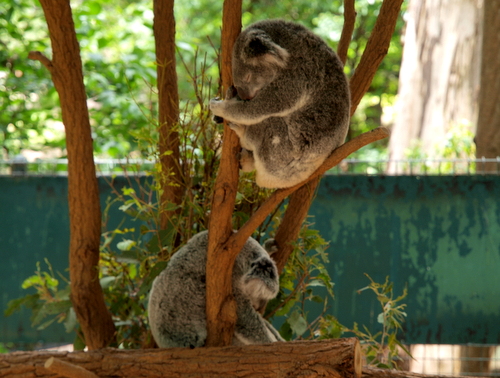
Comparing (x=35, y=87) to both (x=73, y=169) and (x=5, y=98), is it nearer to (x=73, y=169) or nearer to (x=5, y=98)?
(x=5, y=98)

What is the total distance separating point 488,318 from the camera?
365 cm

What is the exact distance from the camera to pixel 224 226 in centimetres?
209

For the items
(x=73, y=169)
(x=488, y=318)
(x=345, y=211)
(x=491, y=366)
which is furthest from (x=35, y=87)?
(x=491, y=366)

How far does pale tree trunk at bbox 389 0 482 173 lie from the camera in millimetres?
6203

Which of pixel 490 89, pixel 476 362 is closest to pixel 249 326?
pixel 476 362

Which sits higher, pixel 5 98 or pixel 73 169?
pixel 5 98

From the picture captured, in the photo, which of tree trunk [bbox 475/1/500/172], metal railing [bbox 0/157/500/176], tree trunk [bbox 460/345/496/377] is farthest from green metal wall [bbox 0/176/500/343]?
tree trunk [bbox 475/1/500/172]

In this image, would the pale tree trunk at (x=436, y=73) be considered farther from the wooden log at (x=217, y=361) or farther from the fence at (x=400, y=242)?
the wooden log at (x=217, y=361)

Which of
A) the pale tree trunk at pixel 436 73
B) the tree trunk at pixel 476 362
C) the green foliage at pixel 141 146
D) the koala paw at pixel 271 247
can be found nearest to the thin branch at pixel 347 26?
the green foliage at pixel 141 146

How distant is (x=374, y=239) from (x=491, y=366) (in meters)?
1.72

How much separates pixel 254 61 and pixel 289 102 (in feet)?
0.75

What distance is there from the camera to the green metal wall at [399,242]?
11.9ft

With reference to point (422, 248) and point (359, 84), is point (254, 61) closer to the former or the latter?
point (359, 84)

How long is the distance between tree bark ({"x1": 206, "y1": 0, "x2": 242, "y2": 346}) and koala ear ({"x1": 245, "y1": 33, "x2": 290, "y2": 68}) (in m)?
0.11
